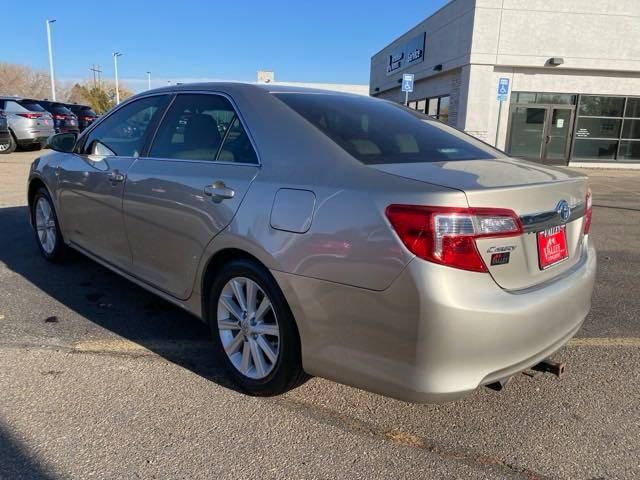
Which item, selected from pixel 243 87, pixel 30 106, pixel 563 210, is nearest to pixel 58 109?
pixel 30 106

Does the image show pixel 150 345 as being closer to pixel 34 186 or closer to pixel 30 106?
pixel 34 186

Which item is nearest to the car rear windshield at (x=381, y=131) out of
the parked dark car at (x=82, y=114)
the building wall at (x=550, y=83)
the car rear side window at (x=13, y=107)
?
the building wall at (x=550, y=83)

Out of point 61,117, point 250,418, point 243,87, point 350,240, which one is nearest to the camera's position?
point 350,240

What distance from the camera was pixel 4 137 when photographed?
16.5 m

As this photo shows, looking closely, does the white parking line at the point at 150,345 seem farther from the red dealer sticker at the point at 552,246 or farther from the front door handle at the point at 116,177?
the red dealer sticker at the point at 552,246

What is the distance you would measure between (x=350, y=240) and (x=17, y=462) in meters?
1.71

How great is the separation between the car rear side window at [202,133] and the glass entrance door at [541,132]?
1662cm

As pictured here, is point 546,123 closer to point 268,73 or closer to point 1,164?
Result: point 268,73

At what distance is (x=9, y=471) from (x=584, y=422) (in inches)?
105

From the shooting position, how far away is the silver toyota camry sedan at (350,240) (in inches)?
80.5

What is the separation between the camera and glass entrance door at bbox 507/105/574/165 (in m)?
18.2

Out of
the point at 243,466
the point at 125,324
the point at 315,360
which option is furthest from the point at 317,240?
the point at 125,324

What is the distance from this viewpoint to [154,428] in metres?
2.50

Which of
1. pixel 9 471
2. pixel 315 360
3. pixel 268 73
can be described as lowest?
pixel 9 471
